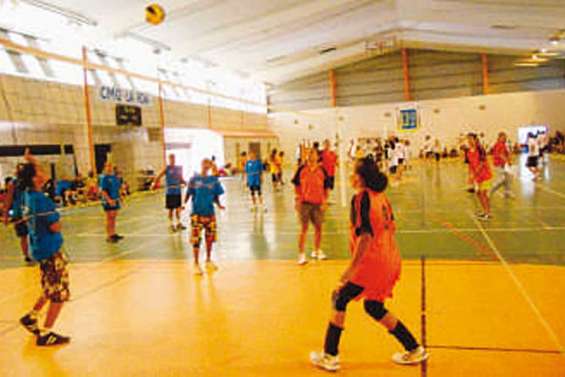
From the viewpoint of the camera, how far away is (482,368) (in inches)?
135

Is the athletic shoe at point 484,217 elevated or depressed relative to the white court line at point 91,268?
elevated

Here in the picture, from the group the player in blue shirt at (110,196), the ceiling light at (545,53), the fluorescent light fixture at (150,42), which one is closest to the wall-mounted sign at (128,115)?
the fluorescent light fixture at (150,42)

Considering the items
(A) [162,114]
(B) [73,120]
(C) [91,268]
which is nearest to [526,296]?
(C) [91,268]

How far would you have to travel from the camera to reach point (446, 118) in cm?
3256

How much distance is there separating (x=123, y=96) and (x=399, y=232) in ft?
48.6

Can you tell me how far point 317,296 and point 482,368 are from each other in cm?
211

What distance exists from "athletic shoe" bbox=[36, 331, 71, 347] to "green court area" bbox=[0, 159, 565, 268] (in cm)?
328

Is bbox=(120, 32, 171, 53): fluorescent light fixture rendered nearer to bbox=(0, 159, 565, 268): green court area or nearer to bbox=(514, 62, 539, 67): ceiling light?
bbox=(0, 159, 565, 268): green court area

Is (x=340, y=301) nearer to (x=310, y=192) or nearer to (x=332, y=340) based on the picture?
(x=332, y=340)

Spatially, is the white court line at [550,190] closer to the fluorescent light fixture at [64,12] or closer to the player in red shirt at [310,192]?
the player in red shirt at [310,192]

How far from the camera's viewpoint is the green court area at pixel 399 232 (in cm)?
720

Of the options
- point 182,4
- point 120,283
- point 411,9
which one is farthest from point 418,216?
point 411,9

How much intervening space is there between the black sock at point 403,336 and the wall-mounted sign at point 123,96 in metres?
17.4

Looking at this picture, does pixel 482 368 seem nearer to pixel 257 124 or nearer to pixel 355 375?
pixel 355 375
